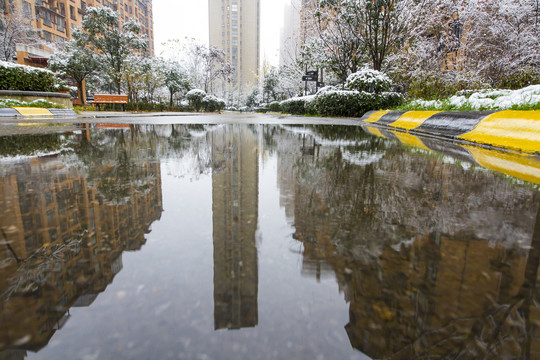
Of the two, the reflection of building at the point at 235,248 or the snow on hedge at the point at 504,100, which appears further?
the snow on hedge at the point at 504,100

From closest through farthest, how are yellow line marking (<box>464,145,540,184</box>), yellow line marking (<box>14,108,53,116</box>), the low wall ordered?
yellow line marking (<box>464,145,540,184</box>) < yellow line marking (<box>14,108,53,116</box>) < the low wall

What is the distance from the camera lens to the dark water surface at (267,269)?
816 mm

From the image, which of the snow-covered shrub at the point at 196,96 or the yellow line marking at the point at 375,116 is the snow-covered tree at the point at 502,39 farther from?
the snow-covered shrub at the point at 196,96

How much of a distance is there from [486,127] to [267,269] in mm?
5234

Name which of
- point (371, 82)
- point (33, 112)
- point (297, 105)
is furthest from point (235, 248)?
point (297, 105)

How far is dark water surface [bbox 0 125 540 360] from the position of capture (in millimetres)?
816

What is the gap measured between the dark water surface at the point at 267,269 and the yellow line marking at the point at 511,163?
1.37ft

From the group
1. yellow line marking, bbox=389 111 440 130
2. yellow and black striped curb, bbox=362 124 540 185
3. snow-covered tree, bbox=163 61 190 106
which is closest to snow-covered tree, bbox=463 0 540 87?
yellow line marking, bbox=389 111 440 130

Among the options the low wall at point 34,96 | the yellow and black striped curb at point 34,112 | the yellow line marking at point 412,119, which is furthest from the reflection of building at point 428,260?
the low wall at point 34,96

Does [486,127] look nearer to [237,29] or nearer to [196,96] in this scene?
[196,96]

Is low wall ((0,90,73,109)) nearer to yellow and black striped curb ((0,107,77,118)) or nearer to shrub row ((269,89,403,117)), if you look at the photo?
yellow and black striped curb ((0,107,77,118))

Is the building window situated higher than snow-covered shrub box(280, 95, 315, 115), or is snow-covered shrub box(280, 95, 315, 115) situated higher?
the building window

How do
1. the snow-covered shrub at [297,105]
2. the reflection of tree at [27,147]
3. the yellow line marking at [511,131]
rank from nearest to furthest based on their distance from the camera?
the reflection of tree at [27,147]
the yellow line marking at [511,131]
the snow-covered shrub at [297,105]

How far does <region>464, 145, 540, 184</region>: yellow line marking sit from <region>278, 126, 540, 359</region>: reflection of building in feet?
1.78
